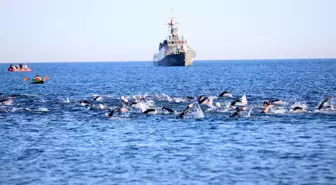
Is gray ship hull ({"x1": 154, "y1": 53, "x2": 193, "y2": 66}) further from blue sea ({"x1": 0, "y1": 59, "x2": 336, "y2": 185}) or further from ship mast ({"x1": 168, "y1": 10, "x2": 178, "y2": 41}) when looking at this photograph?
blue sea ({"x1": 0, "y1": 59, "x2": 336, "y2": 185})

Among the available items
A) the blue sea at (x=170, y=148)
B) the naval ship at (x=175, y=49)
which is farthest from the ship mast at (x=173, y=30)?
the blue sea at (x=170, y=148)

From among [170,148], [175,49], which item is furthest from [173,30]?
[170,148]

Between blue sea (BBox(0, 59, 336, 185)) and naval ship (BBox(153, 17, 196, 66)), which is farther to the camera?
naval ship (BBox(153, 17, 196, 66))

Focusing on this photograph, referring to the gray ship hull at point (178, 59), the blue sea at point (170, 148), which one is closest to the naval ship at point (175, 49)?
the gray ship hull at point (178, 59)

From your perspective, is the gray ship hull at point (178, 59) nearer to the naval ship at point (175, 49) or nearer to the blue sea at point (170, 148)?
the naval ship at point (175, 49)

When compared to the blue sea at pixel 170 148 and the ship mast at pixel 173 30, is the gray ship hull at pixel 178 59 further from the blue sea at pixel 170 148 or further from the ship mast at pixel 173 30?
the blue sea at pixel 170 148

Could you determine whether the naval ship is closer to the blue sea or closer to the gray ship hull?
the gray ship hull

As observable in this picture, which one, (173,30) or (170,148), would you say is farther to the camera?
(173,30)

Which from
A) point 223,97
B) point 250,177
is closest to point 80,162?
point 250,177

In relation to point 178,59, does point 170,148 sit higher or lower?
higher

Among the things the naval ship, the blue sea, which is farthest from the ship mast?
the blue sea

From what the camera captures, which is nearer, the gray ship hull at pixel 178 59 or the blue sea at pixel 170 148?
the blue sea at pixel 170 148

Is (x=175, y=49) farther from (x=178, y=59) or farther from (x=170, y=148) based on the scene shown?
(x=170, y=148)

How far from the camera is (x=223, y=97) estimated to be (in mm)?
56250
